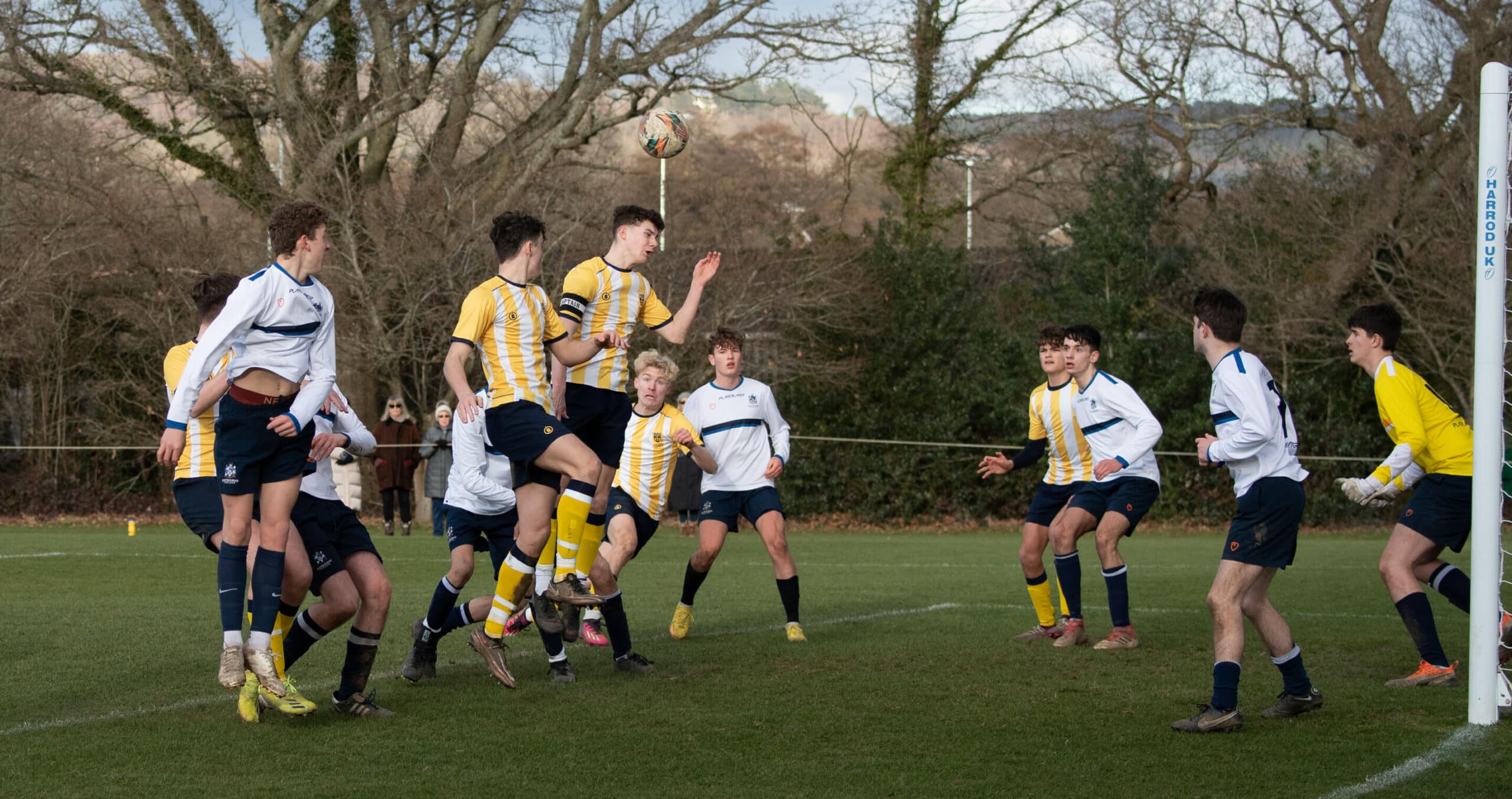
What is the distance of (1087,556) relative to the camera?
15266 mm

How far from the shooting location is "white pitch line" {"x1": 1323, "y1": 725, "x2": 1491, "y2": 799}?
4.55m

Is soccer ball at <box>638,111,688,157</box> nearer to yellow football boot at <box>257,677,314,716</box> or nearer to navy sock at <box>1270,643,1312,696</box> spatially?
yellow football boot at <box>257,677,314,716</box>

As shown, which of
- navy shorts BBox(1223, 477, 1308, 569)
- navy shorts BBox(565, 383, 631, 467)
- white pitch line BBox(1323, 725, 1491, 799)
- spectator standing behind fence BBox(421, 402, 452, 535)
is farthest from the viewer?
spectator standing behind fence BBox(421, 402, 452, 535)

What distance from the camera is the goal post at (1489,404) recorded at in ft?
18.4

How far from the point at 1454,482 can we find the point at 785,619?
13.9 ft

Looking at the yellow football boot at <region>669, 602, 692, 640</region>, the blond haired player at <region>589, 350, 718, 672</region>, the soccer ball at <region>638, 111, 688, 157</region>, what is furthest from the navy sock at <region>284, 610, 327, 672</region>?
the soccer ball at <region>638, 111, 688, 157</region>

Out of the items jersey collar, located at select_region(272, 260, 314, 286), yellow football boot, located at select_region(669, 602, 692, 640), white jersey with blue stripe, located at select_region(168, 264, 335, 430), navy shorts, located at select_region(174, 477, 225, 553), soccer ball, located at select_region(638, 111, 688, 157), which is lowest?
yellow football boot, located at select_region(669, 602, 692, 640)

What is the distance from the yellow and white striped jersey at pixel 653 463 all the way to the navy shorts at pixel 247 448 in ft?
10.3

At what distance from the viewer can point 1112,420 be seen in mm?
8391

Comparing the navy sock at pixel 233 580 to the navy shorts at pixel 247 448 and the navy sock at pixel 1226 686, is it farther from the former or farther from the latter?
the navy sock at pixel 1226 686

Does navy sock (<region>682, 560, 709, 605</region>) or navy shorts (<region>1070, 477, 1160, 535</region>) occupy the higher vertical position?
navy shorts (<region>1070, 477, 1160, 535</region>)

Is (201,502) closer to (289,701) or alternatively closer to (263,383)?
(263,383)

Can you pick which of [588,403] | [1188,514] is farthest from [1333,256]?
[588,403]

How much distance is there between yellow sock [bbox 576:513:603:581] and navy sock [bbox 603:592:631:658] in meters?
0.24
